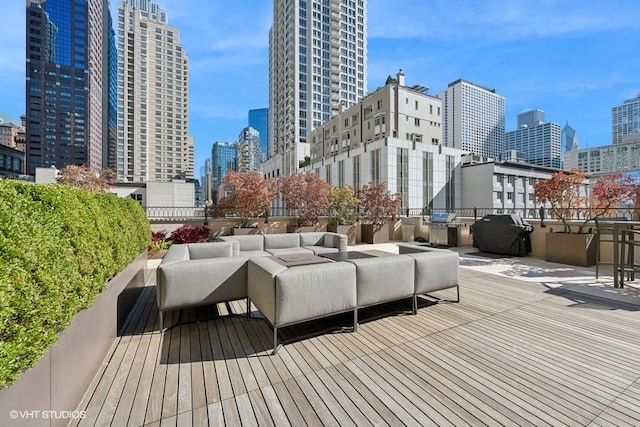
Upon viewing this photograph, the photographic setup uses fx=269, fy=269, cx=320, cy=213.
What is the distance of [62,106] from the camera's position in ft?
193

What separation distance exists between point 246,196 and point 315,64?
141 feet

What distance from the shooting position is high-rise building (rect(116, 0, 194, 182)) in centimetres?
6519

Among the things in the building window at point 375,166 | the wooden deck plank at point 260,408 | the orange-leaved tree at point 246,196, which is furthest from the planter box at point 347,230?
the building window at point 375,166

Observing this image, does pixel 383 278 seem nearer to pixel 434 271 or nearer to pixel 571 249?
pixel 434 271

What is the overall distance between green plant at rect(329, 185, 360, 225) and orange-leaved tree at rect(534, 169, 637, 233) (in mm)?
5365

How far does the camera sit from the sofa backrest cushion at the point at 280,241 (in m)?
5.25

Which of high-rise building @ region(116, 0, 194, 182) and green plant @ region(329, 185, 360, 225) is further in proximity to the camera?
high-rise building @ region(116, 0, 194, 182)

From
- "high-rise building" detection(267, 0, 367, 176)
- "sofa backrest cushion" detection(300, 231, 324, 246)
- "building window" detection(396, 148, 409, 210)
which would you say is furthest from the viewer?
"high-rise building" detection(267, 0, 367, 176)

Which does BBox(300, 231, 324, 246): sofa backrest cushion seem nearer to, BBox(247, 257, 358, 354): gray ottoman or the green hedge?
BBox(247, 257, 358, 354): gray ottoman

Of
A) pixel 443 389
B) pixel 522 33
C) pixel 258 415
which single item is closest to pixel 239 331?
pixel 258 415

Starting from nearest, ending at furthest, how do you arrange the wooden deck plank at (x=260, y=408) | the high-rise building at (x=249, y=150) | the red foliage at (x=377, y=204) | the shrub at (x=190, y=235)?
the wooden deck plank at (x=260, y=408) → the shrub at (x=190, y=235) → the red foliage at (x=377, y=204) → the high-rise building at (x=249, y=150)

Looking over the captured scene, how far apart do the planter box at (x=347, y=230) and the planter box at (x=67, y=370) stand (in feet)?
24.4

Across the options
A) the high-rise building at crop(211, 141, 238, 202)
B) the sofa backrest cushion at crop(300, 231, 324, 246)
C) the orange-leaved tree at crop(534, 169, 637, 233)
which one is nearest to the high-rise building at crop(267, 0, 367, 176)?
the sofa backrest cushion at crop(300, 231, 324, 246)

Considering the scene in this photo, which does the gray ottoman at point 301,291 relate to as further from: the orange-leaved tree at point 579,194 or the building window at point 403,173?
the building window at point 403,173
